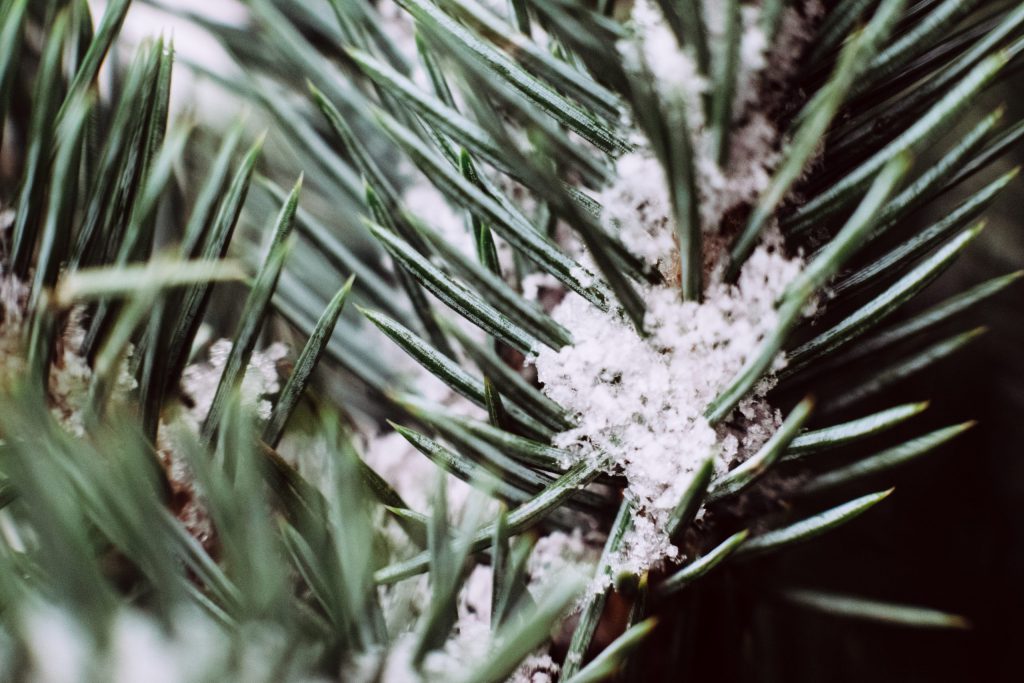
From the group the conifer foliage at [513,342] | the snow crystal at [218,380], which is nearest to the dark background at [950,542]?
the conifer foliage at [513,342]

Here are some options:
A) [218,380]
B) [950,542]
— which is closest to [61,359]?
[218,380]

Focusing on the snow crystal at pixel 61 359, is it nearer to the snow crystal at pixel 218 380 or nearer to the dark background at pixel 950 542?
the snow crystal at pixel 218 380

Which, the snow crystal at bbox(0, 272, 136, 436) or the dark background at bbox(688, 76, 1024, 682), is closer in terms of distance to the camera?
the snow crystal at bbox(0, 272, 136, 436)

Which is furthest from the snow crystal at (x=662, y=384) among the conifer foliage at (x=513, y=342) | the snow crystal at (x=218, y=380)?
the snow crystal at (x=218, y=380)

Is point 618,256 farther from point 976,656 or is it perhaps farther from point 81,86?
point 976,656

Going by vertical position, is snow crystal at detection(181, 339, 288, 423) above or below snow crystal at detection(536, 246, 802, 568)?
below

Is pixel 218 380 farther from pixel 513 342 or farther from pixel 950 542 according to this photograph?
pixel 950 542

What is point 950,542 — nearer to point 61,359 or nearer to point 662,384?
point 662,384

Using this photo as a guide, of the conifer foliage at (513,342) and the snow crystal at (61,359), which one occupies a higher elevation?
the conifer foliage at (513,342)

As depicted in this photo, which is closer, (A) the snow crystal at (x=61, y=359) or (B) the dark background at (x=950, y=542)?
(A) the snow crystal at (x=61, y=359)

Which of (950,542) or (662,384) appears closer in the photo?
(662,384)

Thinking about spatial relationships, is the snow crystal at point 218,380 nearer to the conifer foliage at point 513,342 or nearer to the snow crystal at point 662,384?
the conifer foliage at point 513,342

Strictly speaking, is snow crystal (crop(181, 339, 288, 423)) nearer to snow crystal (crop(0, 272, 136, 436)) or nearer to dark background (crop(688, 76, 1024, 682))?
snow crystal (crop(0, 272, 136, 436))

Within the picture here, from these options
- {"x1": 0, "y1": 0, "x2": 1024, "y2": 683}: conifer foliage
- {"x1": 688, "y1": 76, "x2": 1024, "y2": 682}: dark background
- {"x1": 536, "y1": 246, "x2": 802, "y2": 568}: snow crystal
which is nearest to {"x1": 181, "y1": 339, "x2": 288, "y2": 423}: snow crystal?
{"x1": 0, "y1": 0, "x2": 1024, "y2": 683}: conifer foliage
